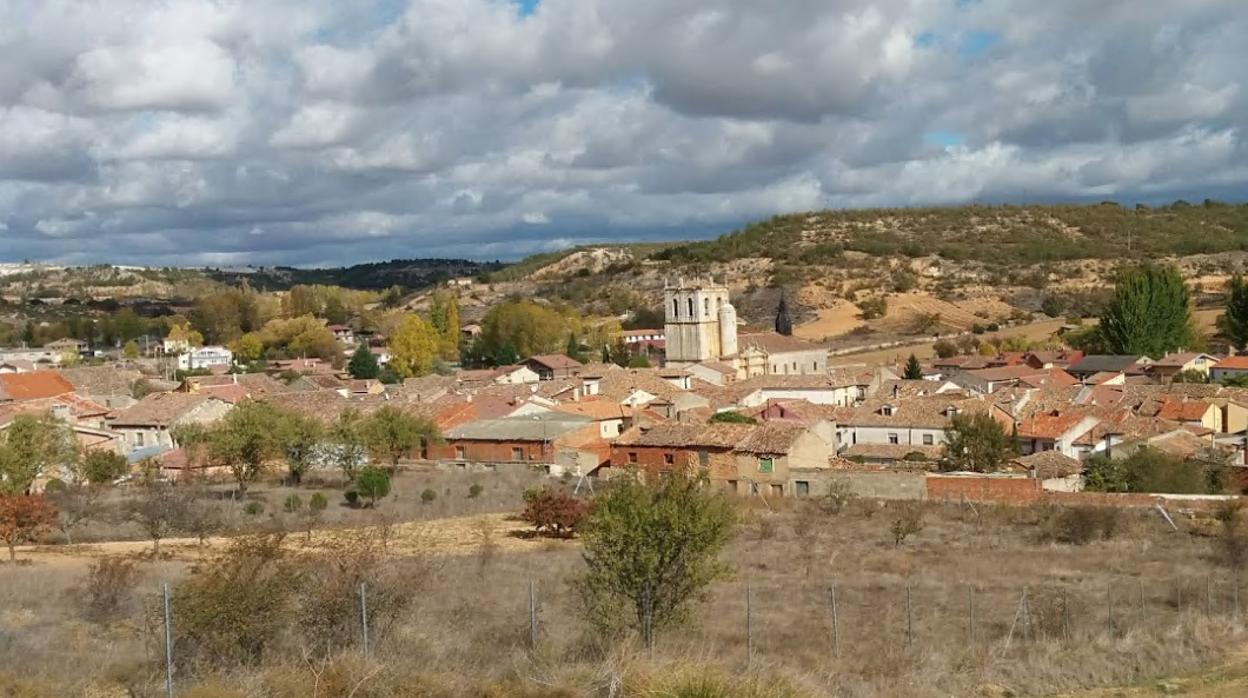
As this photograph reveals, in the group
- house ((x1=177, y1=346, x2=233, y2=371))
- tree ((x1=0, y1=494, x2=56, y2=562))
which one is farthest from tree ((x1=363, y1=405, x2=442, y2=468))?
house ((x1=177, y1=346, x2=233, y2=371))

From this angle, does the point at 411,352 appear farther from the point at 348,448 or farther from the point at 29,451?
the point at 29,451

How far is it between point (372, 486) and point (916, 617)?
22170mm

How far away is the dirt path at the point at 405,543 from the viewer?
88.4ft

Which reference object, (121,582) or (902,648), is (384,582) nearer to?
(121,582)

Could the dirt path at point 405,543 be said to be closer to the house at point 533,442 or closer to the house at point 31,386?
the house at point 533,442

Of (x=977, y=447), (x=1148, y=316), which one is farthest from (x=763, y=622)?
(x=1148, y=316)

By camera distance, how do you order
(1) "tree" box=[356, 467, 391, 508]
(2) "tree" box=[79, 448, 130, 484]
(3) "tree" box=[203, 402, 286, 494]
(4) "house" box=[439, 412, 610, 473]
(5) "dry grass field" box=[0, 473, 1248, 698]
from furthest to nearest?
(4) "house" box=[439, 412, 610, 473] < (2) "tree" box=[79, 448, 130, 484] < (3) "tree" box=[203, 402, 286, 494] < (1) "tree" box=[356, 467, 391, 508] < (5) "dry grass field" box=[0, 473, 1248, 698]

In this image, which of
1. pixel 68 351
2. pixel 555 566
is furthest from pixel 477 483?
pixel 68 351

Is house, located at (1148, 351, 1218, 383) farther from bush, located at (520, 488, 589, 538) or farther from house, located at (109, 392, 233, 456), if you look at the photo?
house, located at (109, 392, 233, 456)

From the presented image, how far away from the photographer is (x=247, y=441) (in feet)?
128

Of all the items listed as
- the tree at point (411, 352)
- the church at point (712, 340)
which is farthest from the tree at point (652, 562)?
the tree at point (411, 352)

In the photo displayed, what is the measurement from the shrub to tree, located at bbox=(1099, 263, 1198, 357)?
67.6m

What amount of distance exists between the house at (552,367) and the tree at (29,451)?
125ft

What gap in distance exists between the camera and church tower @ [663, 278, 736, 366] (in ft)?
243
